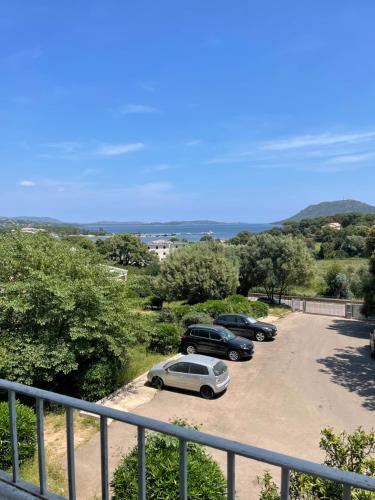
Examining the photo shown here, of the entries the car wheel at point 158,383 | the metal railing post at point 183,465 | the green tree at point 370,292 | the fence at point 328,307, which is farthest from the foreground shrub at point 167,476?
the fence at point 328,307

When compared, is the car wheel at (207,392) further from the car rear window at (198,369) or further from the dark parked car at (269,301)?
the dark parked car at (269,301)

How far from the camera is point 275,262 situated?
3478 cm

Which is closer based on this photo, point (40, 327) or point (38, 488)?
point (38, 488)

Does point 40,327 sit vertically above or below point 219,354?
above

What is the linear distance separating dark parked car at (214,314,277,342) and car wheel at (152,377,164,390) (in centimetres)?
867

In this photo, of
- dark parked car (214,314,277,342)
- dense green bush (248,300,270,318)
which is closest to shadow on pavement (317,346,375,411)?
dark parked car (214,314,277,342)

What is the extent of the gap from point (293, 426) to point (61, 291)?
7.69 metres

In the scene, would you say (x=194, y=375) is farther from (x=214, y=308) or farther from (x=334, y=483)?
(x=214, y=308)

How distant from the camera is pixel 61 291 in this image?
11.5 m

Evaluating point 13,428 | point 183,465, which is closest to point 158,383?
point 13,428

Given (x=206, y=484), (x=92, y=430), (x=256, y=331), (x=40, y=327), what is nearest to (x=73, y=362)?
(x=40, y=327)

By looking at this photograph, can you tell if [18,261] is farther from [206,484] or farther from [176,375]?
[206,484]

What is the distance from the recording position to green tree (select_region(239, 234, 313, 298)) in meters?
33.8

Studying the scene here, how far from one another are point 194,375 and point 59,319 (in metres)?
4.72
